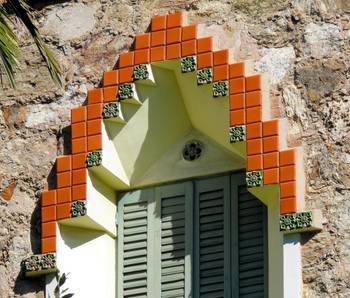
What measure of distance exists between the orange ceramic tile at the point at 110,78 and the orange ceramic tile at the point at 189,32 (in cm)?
58

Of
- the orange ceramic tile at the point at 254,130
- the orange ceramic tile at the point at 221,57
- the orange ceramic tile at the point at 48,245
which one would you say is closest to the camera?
the orange ceramic tile at the point at 254,130

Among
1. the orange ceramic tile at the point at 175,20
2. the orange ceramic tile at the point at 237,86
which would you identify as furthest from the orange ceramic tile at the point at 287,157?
the orange ceramic tile at the point at 175,20

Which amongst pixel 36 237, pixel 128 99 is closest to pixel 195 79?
pixel 128 99

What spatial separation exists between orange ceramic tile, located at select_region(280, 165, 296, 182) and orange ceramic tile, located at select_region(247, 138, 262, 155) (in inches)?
9.8

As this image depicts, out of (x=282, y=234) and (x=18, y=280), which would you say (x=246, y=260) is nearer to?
(x=282, y=234)

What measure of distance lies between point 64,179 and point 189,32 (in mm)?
1344

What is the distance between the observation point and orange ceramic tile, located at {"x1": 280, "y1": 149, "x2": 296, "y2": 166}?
52.3 feet

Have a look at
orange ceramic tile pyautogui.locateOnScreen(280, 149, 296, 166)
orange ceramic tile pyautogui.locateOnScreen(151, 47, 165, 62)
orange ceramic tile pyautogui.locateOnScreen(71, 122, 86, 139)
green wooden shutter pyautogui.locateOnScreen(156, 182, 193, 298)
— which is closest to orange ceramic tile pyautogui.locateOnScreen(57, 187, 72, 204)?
orange ceramic tile pyautogui.locateOnScreen(71, 122, 86, 139)

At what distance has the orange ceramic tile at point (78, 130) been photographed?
1691cm

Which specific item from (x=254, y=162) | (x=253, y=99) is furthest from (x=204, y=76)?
(x=254, y=162)

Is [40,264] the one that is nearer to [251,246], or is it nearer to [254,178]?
[251,246]

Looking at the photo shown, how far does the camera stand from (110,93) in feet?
55.5

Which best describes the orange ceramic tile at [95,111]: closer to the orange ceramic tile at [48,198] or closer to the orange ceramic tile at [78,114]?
the orange ceramic tile at [78,114]

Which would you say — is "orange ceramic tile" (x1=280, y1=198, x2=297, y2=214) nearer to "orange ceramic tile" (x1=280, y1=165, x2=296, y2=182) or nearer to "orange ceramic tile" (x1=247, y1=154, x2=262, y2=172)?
"orange ceramic tile" (x1=280, y1=165, x2=296, y2=182)
